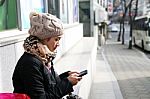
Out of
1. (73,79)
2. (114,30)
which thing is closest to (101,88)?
(73,79)

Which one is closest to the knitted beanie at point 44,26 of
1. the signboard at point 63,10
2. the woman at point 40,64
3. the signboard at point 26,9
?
the woman at point 40,64

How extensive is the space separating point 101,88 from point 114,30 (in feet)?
227

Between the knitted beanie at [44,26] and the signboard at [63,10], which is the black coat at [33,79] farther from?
the signboard at [63,10]

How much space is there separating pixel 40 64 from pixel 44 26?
1.02ft

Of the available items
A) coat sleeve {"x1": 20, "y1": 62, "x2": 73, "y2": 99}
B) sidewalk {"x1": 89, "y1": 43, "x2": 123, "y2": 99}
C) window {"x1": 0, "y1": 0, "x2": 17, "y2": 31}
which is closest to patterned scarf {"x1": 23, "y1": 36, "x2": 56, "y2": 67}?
coat sleeve {"x1": 20, "y1": 62, "x2": 73, "y2": 99}

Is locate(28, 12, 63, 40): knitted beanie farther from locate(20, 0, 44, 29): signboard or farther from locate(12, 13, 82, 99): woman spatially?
locate(20, 0, 44, 29): signboard

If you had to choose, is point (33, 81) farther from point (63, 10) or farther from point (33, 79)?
point (63, 10)

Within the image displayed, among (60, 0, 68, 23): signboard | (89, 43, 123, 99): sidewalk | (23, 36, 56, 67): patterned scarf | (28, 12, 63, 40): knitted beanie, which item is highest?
(60, 0, 68, 23): signboard

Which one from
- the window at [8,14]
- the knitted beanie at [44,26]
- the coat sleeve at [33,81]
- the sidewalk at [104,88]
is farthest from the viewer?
the sidewalk at [104,88]

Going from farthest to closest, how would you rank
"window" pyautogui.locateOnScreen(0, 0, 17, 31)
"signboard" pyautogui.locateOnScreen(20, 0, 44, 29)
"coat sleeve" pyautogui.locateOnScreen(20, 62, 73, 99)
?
"signboard" pyautogui.locateOnScreen(20, 0, 44, 29) < "window" pyautogui.locateOnScreen(0, 0, 17, 31) < "coat sleeve" pyautogui.locateOnScreen(20, 62, 73, 99)

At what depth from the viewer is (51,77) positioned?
2.78 m

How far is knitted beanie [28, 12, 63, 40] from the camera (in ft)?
8.84

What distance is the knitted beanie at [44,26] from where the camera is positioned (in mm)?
2694

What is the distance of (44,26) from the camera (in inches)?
106
